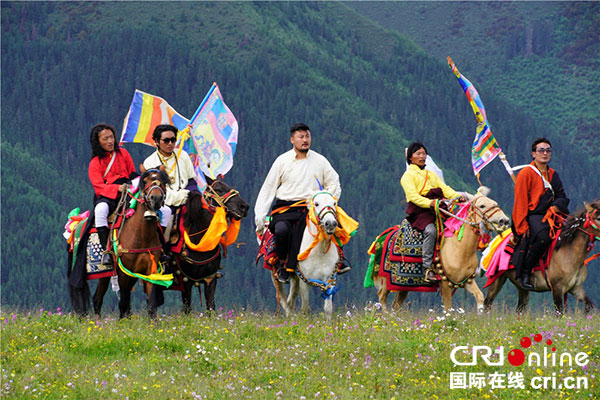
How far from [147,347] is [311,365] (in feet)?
7.38

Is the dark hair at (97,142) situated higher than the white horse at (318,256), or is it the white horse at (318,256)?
the dark hair at (97,142)

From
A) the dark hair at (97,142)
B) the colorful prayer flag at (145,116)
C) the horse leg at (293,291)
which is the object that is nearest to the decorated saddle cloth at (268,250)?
the horse leg at (293,291)

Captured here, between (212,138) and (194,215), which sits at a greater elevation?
(212,138)

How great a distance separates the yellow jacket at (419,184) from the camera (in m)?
16.1

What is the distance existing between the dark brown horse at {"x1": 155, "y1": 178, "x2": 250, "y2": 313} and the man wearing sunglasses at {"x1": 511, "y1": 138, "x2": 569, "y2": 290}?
4.48m

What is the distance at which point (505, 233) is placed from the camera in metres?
17.2

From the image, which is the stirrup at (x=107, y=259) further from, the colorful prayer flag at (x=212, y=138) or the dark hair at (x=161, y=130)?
the colorful prayer flag at (x=212, y=138)

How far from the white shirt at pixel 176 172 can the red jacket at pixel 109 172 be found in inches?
13.8

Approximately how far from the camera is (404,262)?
1656 centimetres

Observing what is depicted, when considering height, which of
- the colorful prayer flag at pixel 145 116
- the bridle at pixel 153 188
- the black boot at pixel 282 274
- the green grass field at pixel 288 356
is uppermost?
the colorful prayer flag at pixel 145 116

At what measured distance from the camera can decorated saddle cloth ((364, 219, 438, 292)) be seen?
16469 millimetres

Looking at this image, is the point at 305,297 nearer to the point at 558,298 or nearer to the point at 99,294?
the point at 99,294

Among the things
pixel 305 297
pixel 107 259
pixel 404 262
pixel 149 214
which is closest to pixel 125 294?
pixel 107 259

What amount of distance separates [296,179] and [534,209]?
4008 mm
